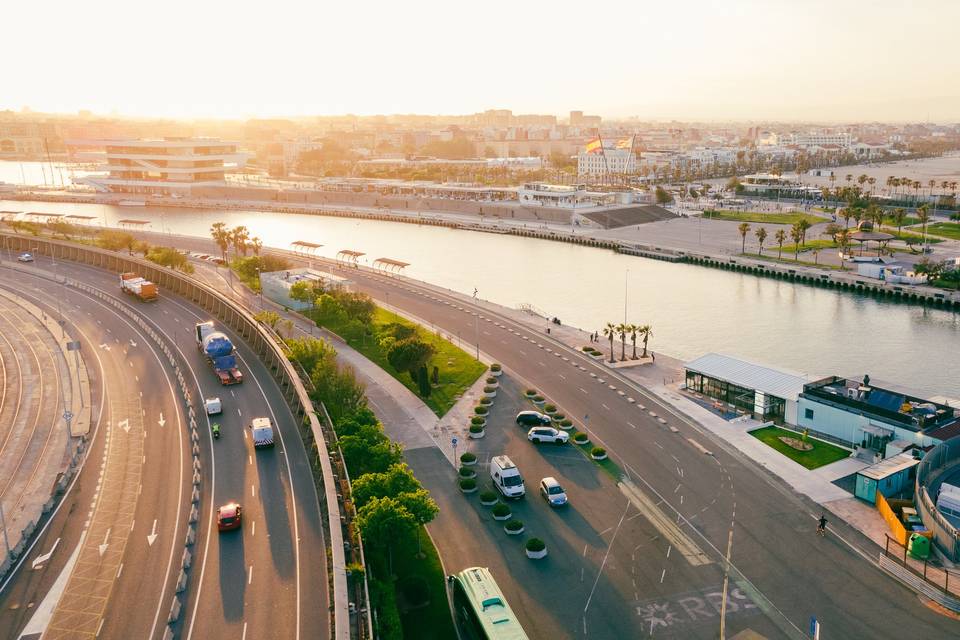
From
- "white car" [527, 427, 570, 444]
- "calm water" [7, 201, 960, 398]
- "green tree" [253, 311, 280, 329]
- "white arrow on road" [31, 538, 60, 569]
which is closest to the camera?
"white arrow on road" [31, 538, 60, 569]

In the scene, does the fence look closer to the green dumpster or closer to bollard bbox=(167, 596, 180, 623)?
the green dumpster

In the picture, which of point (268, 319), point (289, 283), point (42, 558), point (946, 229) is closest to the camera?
point (42, 558)

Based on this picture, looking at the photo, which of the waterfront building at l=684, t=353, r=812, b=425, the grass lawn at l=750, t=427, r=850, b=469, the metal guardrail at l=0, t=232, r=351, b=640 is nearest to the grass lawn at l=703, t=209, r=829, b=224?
the waterfront building at l=684, t=353, r=812, b=425

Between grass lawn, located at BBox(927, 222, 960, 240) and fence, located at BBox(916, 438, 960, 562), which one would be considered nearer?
fence, located at BBox(916, 438, 960, 562)

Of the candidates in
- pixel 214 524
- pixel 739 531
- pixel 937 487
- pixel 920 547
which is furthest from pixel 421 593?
pixel 937 487

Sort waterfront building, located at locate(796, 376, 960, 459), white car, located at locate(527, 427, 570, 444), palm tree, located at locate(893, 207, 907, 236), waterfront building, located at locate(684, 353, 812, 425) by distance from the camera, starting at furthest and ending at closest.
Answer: palm tree, located at locate(893, 207, 907, 236) → waterfront building, located at locate(684, 353, 812, 425) → white car, located at locate(527, 427, 570, 444) → waterfront building, located at locate(796, 376, 960, 459)

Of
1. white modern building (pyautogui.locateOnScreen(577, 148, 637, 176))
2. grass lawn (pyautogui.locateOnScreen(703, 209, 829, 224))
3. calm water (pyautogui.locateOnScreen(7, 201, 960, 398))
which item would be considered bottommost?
calm water (pyautogui.locateOnScreen(7, 201, 960, 398))

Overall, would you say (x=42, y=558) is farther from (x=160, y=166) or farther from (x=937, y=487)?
(x=160, y=166)
